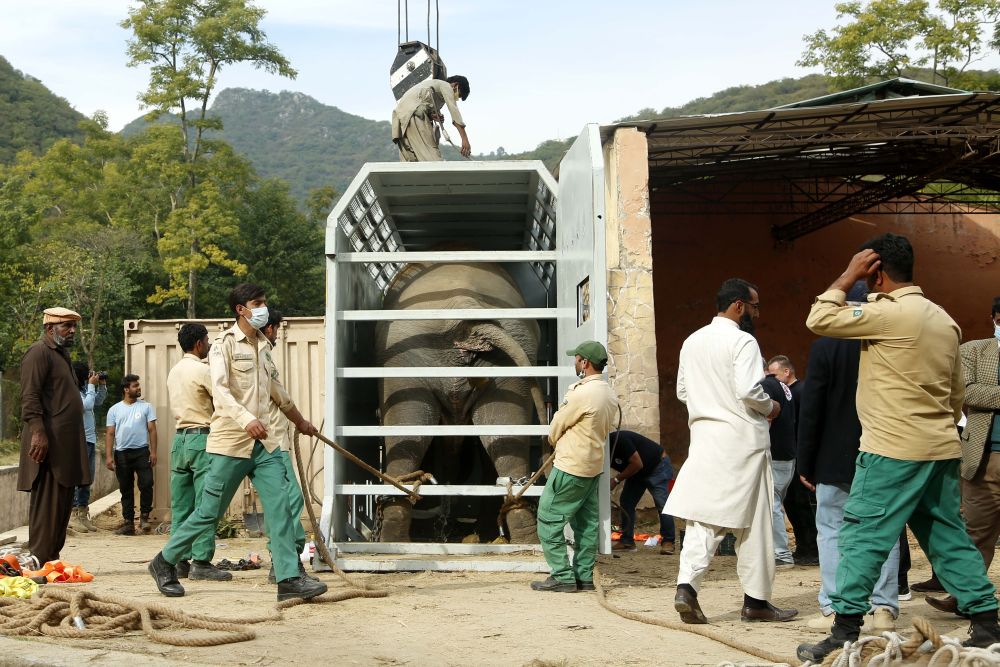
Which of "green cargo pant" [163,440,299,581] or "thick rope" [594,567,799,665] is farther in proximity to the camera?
"green cargo pant" [163,440,299,581]

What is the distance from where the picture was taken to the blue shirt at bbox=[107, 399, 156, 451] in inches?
430

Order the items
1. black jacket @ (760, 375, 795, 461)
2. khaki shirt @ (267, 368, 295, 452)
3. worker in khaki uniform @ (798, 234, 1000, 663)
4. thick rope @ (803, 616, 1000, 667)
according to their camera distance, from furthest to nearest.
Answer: black jacket @ (760, 375, 795, 461) → khaki shirt @ (267, 368, 295, 452) → worker in khaki uniform @ (798, 234, 1000, 663) → thick rope @ (803, 616, 1000, 667)

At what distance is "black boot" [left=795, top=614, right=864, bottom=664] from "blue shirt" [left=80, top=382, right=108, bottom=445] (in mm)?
8075

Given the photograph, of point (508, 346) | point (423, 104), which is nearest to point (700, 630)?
point (508, 346)

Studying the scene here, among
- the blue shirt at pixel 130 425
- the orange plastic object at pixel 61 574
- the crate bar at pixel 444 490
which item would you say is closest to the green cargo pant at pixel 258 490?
the crate bar at pixel 444 490

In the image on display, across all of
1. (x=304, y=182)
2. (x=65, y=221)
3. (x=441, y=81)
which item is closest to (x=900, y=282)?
(x=441, y=81)

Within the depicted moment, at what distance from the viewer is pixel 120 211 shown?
3500cm

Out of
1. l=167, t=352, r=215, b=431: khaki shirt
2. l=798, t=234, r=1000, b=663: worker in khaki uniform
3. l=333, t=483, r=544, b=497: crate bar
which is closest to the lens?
l=798, t=234, r=1000, b=663: worker in khaki uniform

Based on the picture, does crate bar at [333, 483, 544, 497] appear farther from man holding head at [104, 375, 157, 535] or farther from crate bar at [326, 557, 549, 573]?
man holding head at [104, 375, 157, 535]

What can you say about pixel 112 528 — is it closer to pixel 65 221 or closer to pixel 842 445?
pixel 842 445

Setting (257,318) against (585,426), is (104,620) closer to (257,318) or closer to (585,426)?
(257,318)

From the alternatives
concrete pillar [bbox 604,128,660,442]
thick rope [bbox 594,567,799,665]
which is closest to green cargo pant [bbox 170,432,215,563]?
thick rope [bbox 594,567,799,665]

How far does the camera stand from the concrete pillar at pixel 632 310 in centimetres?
1020

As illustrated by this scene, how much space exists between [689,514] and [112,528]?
770cm
